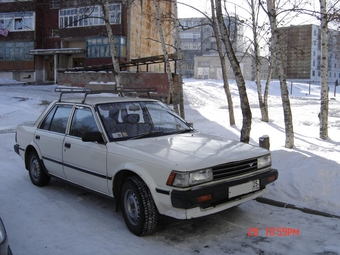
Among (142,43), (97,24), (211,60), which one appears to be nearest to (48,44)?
(97,24)

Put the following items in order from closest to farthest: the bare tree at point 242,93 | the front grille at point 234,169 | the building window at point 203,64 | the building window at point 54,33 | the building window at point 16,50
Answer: the front grille at point 234,169, the bare tree at point 242,93, the building window at point 54,33, the building window at point 16,50, the building window at point 203,64

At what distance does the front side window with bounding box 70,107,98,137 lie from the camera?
16.8 feet

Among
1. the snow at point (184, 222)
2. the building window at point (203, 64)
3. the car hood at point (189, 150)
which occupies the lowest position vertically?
the snow at point (184, 222)

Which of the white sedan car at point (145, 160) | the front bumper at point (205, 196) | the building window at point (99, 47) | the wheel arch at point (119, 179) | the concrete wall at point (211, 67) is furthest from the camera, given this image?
the concrete wall at point (211, 67)

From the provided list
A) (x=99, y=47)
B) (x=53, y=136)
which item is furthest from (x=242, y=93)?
(x=99, y=47)

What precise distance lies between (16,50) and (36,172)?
3734 centimetres

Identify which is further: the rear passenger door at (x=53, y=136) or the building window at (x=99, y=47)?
the building window at (x=99, y=47)

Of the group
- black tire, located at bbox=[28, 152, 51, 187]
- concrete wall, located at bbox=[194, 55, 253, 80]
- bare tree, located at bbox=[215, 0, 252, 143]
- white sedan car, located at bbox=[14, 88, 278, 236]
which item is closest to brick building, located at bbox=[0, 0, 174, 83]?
concrete wall, located at bbox=[194, 55, 253, 80]

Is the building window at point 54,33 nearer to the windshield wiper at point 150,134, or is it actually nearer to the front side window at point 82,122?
the front side window at point 82,122

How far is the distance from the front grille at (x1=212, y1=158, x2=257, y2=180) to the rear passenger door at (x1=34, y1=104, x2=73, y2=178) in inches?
102

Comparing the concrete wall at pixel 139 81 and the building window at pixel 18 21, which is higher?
the building window at pixel 18 21

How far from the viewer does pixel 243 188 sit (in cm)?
423

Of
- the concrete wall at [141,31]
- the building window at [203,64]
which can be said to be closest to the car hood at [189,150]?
the concrete wall at [141,31]
